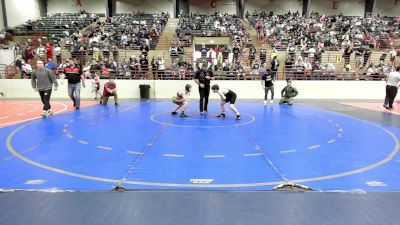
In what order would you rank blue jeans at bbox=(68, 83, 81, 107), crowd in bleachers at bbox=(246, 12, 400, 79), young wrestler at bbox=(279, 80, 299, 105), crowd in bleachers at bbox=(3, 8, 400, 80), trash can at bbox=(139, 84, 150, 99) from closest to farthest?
blue jeans at bbox=(68, 83, 81, 107), young wrestler at bbox=(279, 80, 299, 105), trash can at bbox=(139, 84, 150, 99), crowd in bleachers at bbox=(3, 8, 400, 80), crowd in bleachers at bbox=(246, 12, 400, 79)

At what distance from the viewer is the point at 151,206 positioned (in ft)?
12.8

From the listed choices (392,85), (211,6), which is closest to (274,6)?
(211,6)

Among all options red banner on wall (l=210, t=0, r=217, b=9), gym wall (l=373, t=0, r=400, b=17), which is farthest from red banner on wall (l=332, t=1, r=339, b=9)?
red banner on wall (l=210, t=0, r=217, b=9)

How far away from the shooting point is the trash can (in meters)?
17.3

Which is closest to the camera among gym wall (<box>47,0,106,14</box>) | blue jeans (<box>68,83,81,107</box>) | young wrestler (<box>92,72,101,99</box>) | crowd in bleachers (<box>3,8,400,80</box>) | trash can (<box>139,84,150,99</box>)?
blue jeans (<box>68,83,81,107</box>)

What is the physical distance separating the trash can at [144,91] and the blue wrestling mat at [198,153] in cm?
626

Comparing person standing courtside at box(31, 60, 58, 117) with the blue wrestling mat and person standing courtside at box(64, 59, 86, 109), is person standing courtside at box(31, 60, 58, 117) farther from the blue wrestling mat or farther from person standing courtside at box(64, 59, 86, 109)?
person standing courtside at box(64, 59, 86, 109)

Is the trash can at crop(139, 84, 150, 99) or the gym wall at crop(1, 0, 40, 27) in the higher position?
the gym wall at crop(1, 0, 40, 27)

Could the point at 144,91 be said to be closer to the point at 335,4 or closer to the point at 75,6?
the point at 75,6

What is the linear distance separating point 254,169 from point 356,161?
208 centimetres

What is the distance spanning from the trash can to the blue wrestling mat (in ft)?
20.5

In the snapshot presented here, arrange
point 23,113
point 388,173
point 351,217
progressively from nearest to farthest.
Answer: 1. point 351,217
2. point 388,173
3. point 23,113

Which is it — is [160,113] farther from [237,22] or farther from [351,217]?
[237,22]

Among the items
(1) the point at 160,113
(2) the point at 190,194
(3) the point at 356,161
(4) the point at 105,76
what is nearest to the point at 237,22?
(4) the point at 105,76
